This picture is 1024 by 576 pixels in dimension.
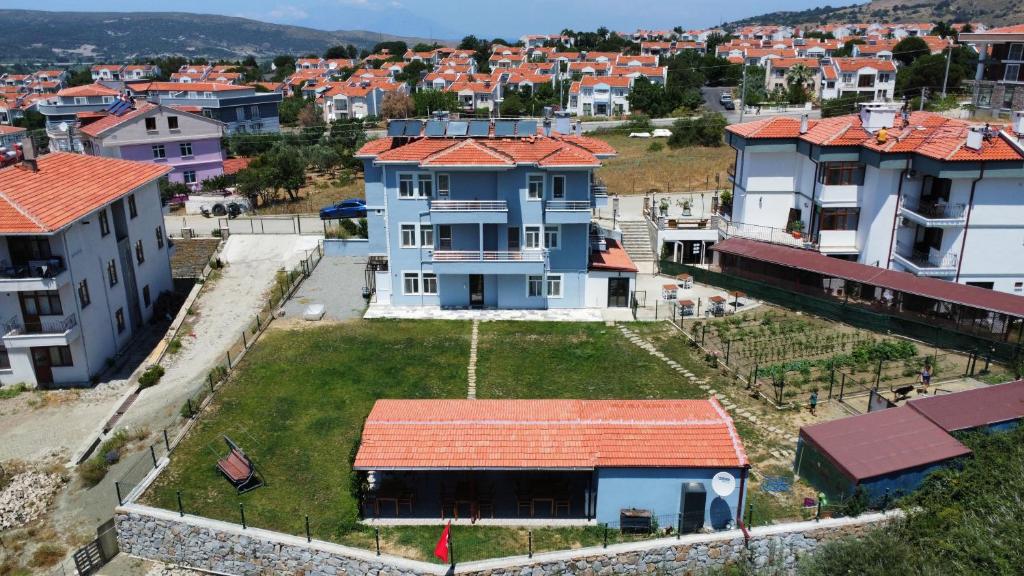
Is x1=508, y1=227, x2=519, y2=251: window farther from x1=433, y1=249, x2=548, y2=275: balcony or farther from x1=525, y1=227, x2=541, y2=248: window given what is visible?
x1=433, y1=249, x2=548, y2=275: balcony

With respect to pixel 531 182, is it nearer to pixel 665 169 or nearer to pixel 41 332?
pixel 41 332

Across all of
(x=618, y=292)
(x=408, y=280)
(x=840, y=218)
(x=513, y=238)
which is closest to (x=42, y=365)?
(x=408, y=280)

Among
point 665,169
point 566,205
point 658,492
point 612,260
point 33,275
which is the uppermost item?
point 566,205

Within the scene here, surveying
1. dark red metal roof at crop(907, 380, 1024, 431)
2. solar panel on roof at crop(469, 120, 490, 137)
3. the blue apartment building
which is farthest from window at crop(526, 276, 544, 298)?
dark red metal roof at crop(907, 380, 1024, 431)

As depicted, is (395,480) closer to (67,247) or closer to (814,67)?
(67,247)

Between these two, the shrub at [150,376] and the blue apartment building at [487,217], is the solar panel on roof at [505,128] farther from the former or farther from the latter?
the shrub at [150,376]

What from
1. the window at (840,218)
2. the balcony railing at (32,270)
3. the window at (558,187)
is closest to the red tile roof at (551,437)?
the window at (558,187)
